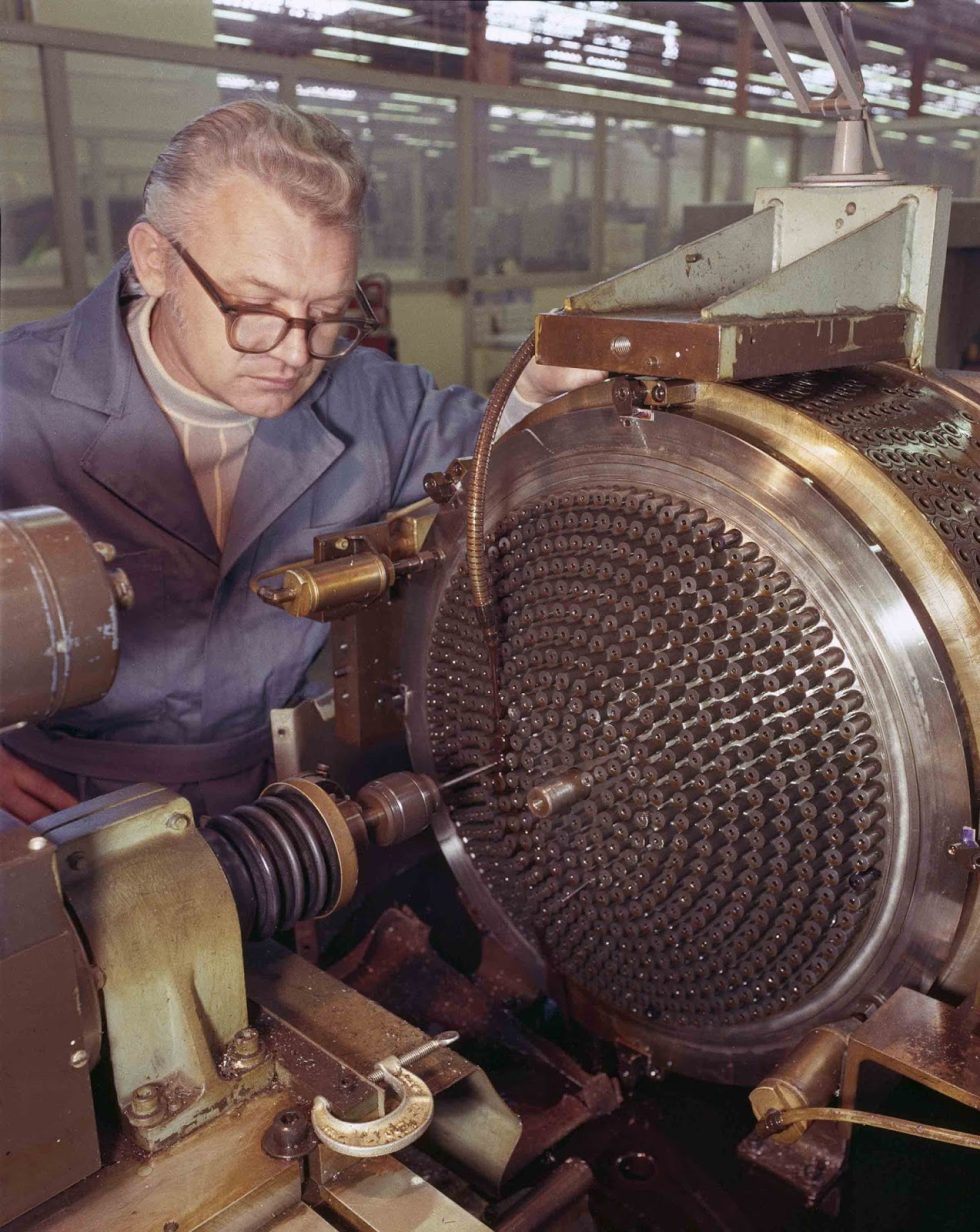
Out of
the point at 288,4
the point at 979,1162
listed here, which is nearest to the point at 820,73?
the point at 288,4

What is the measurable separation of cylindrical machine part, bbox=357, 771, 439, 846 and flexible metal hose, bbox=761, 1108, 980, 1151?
0.37m

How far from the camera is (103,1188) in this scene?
0.68 metres

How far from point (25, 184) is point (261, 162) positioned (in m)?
2.26

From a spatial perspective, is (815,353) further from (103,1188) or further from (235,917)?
(103,1188)

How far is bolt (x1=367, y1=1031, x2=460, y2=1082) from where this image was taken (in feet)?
2.44

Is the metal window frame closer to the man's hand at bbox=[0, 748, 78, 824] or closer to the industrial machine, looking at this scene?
the man's hand at bbox=[0, 748, 78, 824]

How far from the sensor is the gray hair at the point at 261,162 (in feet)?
3.70

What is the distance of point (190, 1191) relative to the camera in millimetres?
681

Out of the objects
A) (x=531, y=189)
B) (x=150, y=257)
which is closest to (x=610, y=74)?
(x=531, y=189)

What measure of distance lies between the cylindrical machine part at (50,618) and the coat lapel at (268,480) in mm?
672

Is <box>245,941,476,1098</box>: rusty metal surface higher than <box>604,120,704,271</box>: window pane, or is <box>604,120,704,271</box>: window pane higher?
<box>604,120,704,271</box>: window pane

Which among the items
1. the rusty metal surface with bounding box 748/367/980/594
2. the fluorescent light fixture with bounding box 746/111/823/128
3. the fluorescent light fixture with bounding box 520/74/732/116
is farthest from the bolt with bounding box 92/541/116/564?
the fluorescent light fixture with bounding box 746/111/823/128

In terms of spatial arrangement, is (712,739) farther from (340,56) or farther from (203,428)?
(340,56)

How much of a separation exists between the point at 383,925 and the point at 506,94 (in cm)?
410
